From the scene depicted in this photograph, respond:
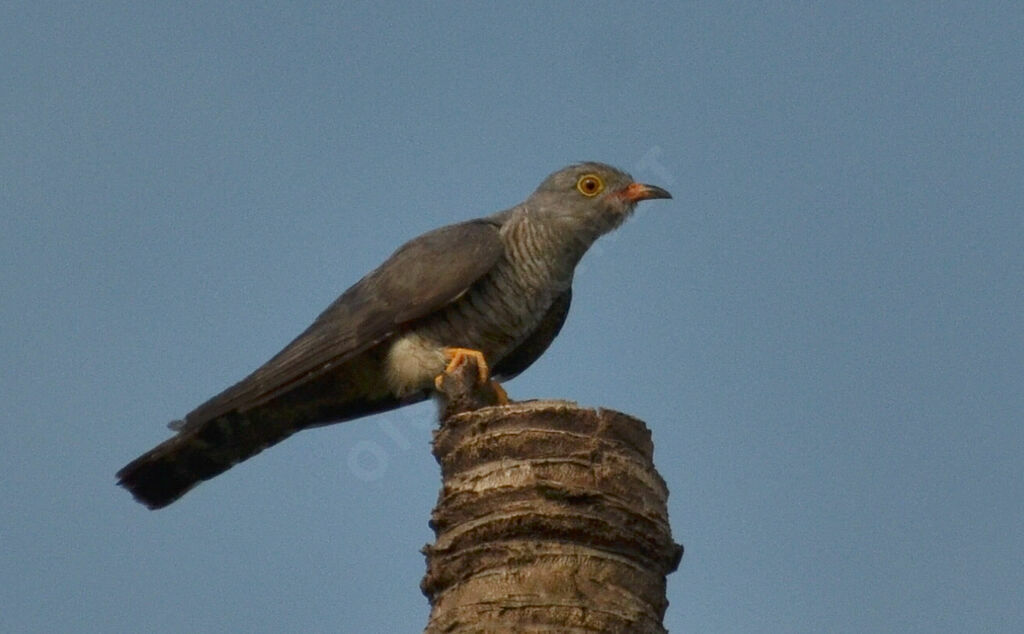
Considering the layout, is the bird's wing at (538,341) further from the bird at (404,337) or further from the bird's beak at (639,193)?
the bird's beak at (639,193)

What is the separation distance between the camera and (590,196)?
24.2 feet

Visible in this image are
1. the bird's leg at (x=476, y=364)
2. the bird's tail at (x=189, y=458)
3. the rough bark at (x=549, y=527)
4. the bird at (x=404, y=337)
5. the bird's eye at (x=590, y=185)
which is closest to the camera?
the rough bark at (x=549, y=527)

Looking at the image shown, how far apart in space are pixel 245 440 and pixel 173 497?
529 mm

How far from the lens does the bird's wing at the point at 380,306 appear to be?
620 cm

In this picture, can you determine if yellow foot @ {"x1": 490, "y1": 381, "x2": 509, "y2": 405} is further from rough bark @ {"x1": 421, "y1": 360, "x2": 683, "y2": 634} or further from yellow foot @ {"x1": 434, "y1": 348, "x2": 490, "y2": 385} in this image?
rough bark @ {"x1": 421, "y1": 360, "x2": 683, "y2": 634}

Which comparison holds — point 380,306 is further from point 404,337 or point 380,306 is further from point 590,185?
point 590,185

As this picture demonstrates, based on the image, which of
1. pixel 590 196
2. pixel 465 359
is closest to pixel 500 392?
pixel 465 359

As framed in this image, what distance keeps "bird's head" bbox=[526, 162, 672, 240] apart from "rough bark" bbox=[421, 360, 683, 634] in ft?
10.3

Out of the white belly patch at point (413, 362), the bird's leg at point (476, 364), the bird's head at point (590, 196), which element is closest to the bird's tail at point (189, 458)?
the white belly patch at point (413, 362)

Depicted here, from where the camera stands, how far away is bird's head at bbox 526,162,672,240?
23.8 ft

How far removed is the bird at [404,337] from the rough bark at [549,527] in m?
2.05

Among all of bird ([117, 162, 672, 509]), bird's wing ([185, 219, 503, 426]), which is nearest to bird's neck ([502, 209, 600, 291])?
bird ([117, 162, 672, 509])

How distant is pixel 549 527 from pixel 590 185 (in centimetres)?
381

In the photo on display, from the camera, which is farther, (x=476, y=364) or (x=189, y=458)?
(x=476, y=364)
